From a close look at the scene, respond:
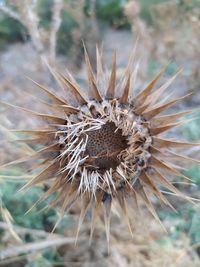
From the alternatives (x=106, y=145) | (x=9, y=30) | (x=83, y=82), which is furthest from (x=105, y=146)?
(x=9, y=30)

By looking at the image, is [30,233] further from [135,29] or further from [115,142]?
[135,29]

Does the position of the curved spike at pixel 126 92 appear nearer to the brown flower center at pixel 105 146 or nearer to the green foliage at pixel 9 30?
the brown flower center at pixel 105 146

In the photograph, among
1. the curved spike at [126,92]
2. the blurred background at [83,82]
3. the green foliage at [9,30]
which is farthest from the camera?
the green foliage at [9,30]

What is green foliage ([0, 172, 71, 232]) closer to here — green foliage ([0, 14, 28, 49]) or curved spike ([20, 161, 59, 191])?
curved spike ([20, 161, 59, 191])

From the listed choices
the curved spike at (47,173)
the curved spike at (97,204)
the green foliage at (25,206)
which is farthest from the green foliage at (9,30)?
the curved spike at (97,204)

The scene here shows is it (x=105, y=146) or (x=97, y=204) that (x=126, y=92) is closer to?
(x=105, y=146)

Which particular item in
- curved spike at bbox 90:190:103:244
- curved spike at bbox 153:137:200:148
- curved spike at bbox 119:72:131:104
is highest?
curved spike at bbox 119:72:131:104

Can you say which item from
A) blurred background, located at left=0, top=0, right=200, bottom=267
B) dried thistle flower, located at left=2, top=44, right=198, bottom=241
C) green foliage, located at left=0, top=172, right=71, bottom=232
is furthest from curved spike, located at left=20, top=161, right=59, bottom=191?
green foliage, located at left=0, top=172, right=71, bottom=232

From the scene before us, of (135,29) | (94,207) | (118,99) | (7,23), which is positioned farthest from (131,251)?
(7,23)
